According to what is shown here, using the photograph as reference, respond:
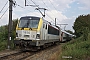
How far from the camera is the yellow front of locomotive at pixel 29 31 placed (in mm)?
18173

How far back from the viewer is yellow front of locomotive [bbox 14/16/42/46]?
18.2 m

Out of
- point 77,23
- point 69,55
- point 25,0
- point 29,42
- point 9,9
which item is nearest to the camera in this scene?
point 69,55

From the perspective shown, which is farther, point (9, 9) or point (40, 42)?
point (9, 9)

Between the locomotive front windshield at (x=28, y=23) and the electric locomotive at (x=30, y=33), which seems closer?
the electric locomotive at (x=30, y=33)

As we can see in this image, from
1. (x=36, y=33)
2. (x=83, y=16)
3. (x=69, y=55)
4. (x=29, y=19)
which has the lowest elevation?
(x=69, y=55)

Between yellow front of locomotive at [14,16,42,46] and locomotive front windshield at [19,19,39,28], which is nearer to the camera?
yellow front of locomotive at [14,16,42,46]

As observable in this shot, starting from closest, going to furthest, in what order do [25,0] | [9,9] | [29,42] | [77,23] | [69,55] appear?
[69,55], [29,42], [9,9], [25,0], [77,23]

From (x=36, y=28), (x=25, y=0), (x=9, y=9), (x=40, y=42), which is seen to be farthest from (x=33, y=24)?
(x=25, y=0)

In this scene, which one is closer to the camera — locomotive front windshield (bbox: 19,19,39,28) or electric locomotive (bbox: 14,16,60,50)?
electric locomotive (bbox: 14,16,60,50)

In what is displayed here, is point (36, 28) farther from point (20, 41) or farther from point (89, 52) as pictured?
point (89, 52)

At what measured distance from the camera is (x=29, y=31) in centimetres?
1836

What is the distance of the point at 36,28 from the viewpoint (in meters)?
18.3

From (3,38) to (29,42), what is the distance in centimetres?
803

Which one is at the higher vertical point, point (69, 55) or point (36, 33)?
point (36, 33)
